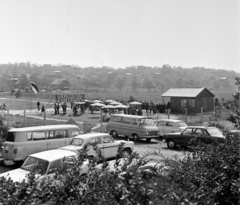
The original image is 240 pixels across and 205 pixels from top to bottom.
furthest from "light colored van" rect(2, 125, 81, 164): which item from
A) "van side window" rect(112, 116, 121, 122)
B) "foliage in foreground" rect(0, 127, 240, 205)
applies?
"foliage in foreground" rect(0, 127, 240, 205)

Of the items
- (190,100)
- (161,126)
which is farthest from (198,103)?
(161,126)

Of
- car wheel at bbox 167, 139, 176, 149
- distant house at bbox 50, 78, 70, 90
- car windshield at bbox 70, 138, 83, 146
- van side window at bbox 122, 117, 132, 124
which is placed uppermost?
distant house at bbox 50, 78, 70, 90

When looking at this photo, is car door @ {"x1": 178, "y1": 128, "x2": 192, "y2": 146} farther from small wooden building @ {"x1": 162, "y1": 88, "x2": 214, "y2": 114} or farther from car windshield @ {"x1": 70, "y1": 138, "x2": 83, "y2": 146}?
small wooden building @ {"x1": 162, "y1": 88, "x2": 214, "y2": 114}

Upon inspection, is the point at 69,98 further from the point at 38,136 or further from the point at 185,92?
the point at 38,136

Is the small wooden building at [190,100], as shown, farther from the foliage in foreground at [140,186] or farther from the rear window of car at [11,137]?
the foliage in foreground at [140,186]

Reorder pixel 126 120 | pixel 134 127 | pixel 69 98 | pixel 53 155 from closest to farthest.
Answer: pixel 53 155 → pixel 134 127 → pixel 126 120 → pixel 69 98
